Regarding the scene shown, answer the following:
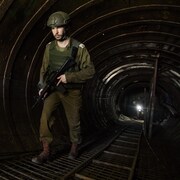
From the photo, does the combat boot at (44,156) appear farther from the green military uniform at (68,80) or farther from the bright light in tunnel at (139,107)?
the bright light in tunnel at (139,107)

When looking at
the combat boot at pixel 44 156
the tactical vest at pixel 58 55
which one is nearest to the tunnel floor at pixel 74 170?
the combat boot at pixel 44 156

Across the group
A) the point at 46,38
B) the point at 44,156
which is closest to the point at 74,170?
the point at 44,156

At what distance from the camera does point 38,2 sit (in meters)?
4.55

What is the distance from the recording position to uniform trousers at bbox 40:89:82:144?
420cm

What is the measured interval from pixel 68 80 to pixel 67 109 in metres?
0.62

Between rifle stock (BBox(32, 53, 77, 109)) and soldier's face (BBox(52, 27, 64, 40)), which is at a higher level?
soldier's face (BBox(52, 27, 64, 40))

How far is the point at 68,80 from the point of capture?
13.5 feet

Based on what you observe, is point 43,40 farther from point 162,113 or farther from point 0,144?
point 162,113

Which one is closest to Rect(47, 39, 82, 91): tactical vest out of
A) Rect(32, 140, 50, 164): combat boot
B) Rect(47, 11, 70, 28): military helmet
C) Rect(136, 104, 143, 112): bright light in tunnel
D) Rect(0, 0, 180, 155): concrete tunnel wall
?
Rect(47, 11, 70, 28): military helmet

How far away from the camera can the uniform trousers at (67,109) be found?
4.20m

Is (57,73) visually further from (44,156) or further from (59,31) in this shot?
(44,156)

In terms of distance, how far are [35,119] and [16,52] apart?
1.69m

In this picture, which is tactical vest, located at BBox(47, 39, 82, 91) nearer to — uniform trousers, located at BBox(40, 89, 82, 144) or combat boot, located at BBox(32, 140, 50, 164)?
uniform trousers, located at BBox(40, 89, 82, 144)

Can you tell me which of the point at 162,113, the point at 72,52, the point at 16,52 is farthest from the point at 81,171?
the point at 162,113
